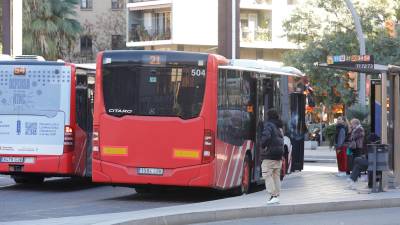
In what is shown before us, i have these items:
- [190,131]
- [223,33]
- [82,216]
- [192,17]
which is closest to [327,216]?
[190,131]

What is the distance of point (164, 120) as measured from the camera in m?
18.2

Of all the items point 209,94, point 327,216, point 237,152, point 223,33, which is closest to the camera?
point 327,216

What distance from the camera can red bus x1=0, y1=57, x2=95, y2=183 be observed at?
20.5 meters

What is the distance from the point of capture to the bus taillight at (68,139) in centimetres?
2052

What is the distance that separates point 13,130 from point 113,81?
3.35 metres

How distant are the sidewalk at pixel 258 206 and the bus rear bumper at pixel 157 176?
655 mm

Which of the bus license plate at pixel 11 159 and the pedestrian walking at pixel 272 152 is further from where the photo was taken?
the bus license plate at pixel 11 159

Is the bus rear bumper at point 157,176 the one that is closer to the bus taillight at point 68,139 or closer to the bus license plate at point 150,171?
the bus license plate at point 150,171

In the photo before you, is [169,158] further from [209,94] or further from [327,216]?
[327,216]

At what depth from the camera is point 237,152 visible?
19.3 metres

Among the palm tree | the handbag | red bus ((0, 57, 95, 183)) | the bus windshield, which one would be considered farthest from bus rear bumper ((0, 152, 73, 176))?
the palm tree

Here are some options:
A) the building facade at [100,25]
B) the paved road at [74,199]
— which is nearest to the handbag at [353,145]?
the paved road at [74,199]

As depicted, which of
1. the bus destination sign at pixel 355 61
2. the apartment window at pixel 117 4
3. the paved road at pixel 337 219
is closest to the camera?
the paved road at pixel 337 219

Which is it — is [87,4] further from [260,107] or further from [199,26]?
[260,107]
